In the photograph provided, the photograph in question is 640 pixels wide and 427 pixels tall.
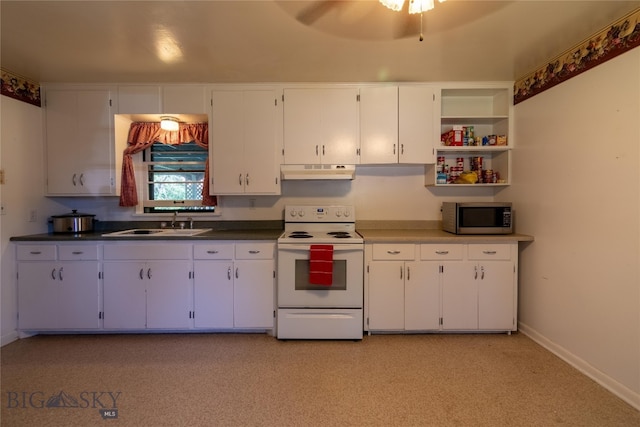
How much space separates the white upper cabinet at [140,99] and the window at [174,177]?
0.47 m

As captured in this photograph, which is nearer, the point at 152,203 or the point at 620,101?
the point at 620,101

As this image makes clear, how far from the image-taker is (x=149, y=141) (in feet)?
10.1

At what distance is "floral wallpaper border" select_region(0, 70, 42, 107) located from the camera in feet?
8.39

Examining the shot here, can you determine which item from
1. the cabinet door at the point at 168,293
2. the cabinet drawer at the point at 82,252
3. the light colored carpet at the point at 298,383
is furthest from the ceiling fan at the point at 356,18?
the cabinet drawer at the point at 82,252

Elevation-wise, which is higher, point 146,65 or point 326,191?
point 146,65

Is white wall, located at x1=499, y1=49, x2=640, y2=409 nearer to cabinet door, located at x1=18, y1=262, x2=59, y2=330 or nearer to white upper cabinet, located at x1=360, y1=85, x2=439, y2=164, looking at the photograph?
white upper cabinet, located at x1=360, y1=85, x2=439, y2=164

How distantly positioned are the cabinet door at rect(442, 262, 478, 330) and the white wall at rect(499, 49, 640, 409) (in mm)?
542

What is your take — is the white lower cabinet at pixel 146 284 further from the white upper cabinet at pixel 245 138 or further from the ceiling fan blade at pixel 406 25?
the ceiling fan blade at pixel 406 25

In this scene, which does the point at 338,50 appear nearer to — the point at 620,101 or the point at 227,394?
the point at 620,101

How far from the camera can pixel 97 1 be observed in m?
1.70

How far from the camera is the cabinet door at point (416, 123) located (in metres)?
2.87

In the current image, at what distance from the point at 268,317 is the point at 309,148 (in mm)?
1687

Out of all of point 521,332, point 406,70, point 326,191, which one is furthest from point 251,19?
point 521,332

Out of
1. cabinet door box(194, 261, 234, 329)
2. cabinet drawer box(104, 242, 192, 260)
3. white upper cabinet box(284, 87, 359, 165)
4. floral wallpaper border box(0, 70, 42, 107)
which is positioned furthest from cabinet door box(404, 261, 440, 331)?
floral wallpaper border box(0, 70, 42, 107)
